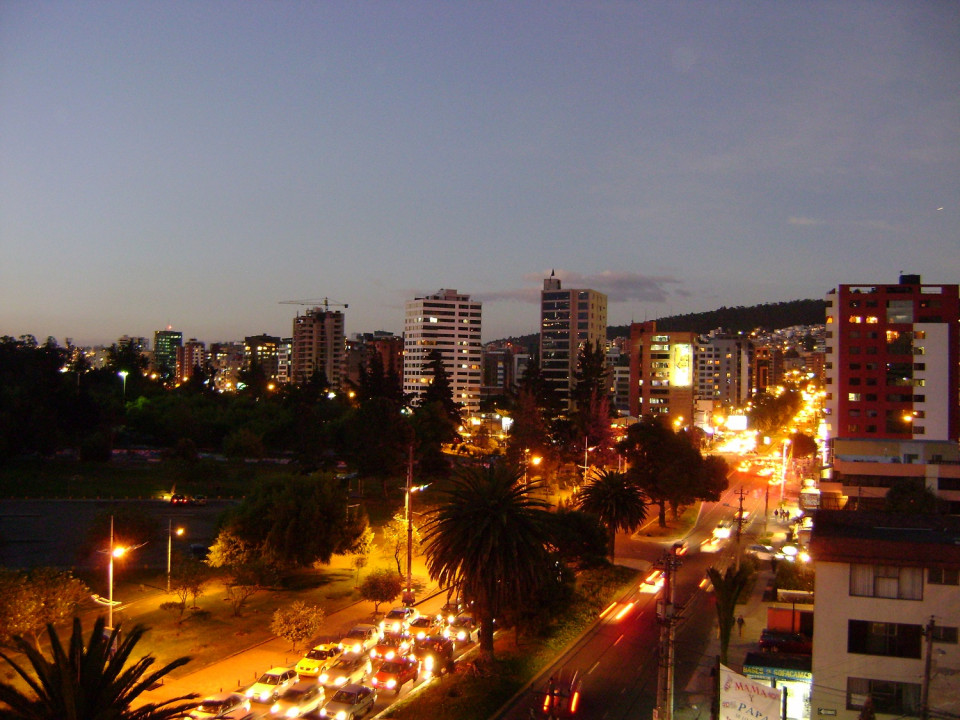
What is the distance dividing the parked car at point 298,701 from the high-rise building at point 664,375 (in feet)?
289

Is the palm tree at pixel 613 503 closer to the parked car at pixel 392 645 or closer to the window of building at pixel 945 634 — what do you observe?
the parked car at pixel 392 645

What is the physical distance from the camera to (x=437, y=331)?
12825 centimetres

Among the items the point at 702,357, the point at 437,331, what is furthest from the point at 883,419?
the point at 702,357

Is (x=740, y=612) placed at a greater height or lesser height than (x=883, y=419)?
lesser

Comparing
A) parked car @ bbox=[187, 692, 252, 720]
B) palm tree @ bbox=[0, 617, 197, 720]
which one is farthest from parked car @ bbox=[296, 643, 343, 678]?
palm tree @ bbox=[0, 617, 197, 720]

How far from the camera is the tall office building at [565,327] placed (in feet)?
363

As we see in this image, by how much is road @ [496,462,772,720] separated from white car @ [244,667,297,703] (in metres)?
4.96

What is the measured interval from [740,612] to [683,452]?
1983 cm

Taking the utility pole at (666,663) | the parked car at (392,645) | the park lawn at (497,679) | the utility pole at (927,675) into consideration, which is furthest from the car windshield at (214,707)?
the utility pole at (927,675)

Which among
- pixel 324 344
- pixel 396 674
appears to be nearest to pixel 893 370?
pixel 396 674

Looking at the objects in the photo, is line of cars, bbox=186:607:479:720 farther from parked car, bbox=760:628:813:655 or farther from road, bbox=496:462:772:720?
parked car, bbox=760:628:813:655

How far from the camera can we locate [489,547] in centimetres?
1988

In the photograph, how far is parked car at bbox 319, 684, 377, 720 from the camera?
16.6m

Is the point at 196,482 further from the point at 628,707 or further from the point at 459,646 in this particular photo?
the point at 628,707
